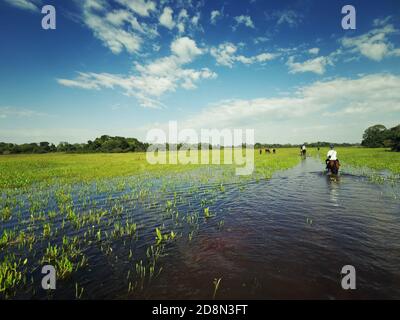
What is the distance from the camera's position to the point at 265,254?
20.5 ft

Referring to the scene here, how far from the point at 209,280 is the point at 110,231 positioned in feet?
15.1

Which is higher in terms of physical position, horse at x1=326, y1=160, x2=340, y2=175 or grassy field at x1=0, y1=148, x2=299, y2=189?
horse at x1=326, y1=160, x2=340, y2=175

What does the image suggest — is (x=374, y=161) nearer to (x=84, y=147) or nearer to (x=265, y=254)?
(x=265, y=254)

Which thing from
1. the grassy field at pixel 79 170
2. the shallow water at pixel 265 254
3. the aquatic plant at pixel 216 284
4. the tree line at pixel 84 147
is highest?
the tree line at pixel 84 147

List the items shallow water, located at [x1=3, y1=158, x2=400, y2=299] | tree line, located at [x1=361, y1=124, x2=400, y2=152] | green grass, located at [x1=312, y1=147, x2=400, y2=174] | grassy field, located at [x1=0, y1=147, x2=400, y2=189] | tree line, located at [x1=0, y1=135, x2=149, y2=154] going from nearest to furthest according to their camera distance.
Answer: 1. shallow water, located at [x1=3, y1=158, x2=400, y2=299]
2. grassy field, located at [x1=0, y1=147, x2=400, y2=189]
3. green grass, located at [x1=312, y1=147, x2=400, y2=174]
4. tree line, located at [x1=361, y1=124, x2=400, y2=152]
5. tree line, located at [x1=0, y1=135, x2=149, y2=154]

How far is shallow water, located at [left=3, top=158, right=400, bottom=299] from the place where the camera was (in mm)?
4762

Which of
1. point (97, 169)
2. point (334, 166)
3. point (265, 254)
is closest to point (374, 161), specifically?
point (334, 166)

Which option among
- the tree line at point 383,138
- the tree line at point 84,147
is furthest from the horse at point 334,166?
the tree line at point 84,147

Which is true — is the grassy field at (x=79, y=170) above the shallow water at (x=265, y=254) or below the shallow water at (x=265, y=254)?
above

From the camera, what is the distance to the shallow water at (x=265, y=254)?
476 cm

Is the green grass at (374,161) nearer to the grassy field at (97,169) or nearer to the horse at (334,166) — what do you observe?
the grassy field at (97,169)

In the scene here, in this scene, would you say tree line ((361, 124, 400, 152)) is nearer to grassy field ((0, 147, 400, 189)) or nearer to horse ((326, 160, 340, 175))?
grassy field ((0, 147, 400, 189))

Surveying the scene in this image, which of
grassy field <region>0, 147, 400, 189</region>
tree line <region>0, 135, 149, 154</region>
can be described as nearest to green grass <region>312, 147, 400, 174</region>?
grassy field <region>0, 147, 400, 189</region>
